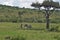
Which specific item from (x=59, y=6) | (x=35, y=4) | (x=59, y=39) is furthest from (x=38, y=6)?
(x=59, y=39)

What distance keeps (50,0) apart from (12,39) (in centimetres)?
3011

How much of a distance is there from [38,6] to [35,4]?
2.74 feet

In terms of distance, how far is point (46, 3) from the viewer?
199 feet

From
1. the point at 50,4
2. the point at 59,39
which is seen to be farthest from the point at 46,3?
the point at 59,39

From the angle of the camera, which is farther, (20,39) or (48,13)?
(48,13)

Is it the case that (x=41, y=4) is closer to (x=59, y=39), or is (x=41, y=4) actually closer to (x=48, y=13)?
(x=48, y=13)

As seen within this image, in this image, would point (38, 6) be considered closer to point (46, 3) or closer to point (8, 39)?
point (46, 3)

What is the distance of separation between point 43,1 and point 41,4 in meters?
0.90

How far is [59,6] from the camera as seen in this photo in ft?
205

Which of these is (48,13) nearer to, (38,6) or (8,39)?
(38,6)

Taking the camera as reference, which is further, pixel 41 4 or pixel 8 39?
pixel 41 4

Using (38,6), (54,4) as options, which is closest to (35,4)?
(38,6)

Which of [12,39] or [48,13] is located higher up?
[12,39]

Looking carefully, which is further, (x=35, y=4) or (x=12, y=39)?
(x=35, y=4)
